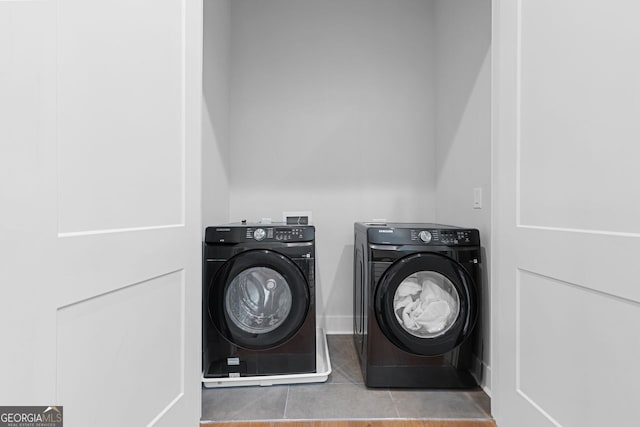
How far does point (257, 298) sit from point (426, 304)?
874 mm

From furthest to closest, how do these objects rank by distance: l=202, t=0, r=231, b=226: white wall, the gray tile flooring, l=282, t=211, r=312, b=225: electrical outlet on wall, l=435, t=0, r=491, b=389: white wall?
l=282, t=211, r=312, b=225: electrical outlet on wall
l=202, t=0, r=231, b=226: white wall
l=435, t=0, r=491, b=389: white wall
the gray tile flooring

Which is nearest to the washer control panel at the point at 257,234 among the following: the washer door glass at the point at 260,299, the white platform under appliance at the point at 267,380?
the washer door glass at the point at 260,299

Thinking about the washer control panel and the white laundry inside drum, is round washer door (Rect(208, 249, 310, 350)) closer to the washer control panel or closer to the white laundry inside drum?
the washer control panel

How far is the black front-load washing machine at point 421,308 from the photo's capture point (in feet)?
5.73

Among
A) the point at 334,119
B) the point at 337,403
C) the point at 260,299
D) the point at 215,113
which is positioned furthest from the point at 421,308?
the point at 215,113

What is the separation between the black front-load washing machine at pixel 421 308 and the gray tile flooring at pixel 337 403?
0.23ft

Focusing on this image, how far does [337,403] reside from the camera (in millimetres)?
1661

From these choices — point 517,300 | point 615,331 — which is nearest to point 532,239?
point 517,300

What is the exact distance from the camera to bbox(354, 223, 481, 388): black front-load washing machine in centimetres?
175

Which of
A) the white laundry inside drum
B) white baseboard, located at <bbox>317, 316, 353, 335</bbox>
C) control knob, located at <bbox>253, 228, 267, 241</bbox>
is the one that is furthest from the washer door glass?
white baseboard, located at <bbox>317, 316, 353, 335</bbox>

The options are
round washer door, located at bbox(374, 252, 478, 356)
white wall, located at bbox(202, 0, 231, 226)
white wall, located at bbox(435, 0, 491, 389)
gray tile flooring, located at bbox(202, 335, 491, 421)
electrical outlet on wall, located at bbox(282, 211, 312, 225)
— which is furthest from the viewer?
electrical outlet on wall, located at bbox(282, 211, 312, 225)

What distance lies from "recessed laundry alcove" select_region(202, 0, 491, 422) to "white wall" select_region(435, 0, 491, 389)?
108 mm

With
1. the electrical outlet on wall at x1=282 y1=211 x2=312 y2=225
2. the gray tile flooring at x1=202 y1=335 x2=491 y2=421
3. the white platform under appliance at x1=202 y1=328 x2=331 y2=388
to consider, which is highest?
the electrical outlet on wall at x1=282 y1=211 x2=312 y2=225

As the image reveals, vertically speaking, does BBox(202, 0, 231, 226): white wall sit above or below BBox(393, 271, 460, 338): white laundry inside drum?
above
